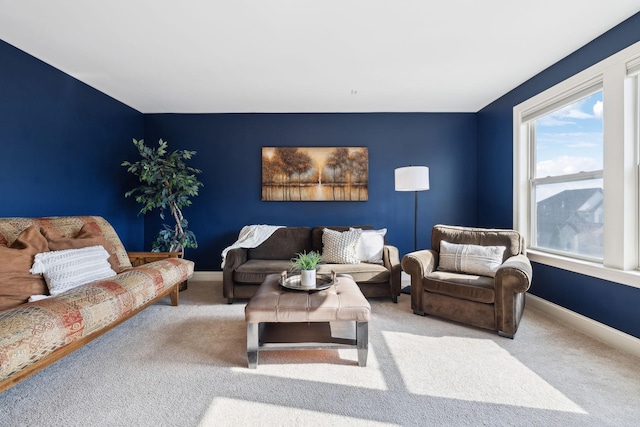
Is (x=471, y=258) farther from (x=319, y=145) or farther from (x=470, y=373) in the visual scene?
(x=319, y=145)

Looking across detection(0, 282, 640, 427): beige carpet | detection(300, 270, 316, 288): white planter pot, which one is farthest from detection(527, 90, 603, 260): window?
detection(300, 270, 316, 288): white planter pot

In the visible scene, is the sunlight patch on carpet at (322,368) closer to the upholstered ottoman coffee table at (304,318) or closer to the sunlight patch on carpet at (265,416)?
the upholstered ottoman coffee table at (304,318)

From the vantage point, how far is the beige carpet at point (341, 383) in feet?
4.98

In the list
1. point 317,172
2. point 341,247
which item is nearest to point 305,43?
point 317,172

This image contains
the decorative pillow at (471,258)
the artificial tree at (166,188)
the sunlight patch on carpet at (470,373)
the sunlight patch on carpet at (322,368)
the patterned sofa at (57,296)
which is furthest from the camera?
the artificial tree at (166,188)

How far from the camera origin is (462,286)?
2588 mm

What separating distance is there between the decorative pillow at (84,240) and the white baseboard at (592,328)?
13.4ft

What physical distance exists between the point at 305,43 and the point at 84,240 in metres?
2.54

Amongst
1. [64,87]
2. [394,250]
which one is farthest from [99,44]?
A: [394,250]

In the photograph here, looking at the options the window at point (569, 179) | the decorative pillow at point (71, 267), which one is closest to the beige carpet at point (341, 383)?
the decorative pillow at point (71, 267)

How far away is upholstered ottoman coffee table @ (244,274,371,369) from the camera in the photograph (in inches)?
76.0

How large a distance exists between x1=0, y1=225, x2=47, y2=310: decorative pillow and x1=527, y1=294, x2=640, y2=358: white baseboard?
4159 millimetres

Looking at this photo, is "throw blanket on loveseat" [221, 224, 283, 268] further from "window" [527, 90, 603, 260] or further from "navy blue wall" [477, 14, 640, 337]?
"window" [527, 90, 603, 260]

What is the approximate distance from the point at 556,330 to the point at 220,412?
2699 millimetres
